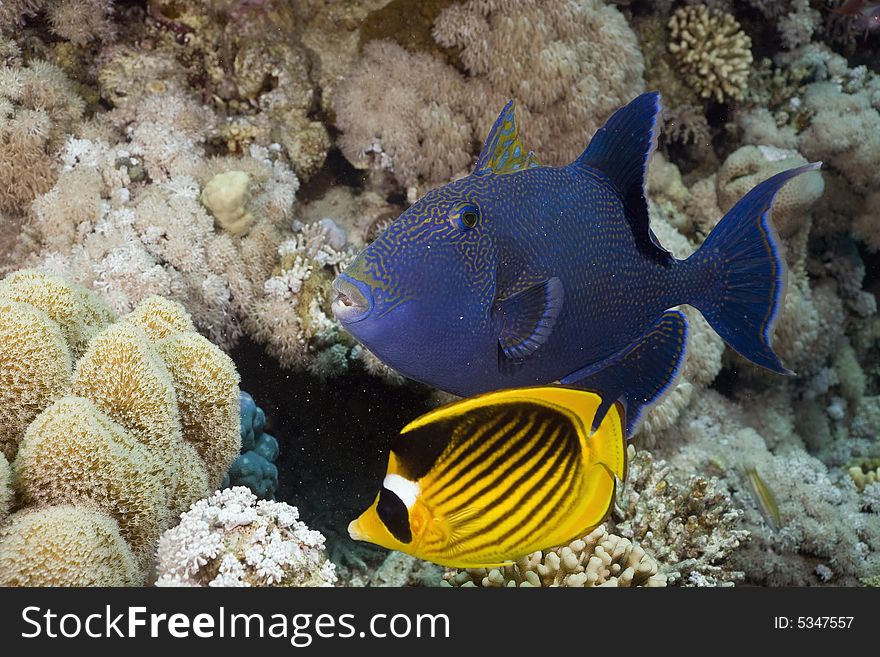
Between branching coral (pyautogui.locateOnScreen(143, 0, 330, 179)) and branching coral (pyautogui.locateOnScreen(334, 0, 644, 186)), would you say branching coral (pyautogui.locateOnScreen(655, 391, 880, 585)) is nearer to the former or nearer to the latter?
branching coral (pyautogui.locateOnScreen(334, 0, 644, 186))

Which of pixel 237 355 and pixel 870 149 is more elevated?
pixel 870 149

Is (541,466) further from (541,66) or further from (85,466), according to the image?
(541,66)

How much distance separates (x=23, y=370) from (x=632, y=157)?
1.94 m

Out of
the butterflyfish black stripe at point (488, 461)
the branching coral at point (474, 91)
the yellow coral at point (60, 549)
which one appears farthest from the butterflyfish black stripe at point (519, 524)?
the branching coral at point (474, 91)

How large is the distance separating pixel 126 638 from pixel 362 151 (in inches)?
140

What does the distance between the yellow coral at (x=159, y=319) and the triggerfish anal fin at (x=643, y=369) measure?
167 centimetres

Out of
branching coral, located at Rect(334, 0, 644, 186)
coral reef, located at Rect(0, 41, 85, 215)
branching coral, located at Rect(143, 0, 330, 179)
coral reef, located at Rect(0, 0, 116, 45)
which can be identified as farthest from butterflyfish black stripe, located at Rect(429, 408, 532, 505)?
coral reef, located at Rect(0, 0, 116, 45)

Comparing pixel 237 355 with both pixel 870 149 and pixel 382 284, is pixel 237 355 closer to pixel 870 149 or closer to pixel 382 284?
pixel 382 284

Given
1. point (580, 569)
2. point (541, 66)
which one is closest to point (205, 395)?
point (580, 569)

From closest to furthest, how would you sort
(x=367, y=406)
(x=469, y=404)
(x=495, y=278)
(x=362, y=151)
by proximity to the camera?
1. (x=469, y=404)
2. (x=495, y=278)
3. (x=367, y=406)
4. (x=362, y=151)

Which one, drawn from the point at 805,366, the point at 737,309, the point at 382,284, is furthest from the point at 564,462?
the point at 805,366

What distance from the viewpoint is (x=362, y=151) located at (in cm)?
450

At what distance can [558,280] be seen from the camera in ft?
4.71

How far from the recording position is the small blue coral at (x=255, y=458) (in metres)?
3.19
